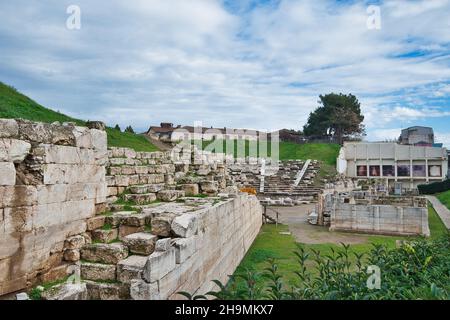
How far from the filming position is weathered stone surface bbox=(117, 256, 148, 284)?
4.77 metres

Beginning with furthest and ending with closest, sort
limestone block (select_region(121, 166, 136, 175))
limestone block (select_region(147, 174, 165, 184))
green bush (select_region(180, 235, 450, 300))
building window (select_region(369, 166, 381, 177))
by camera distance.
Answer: building window (select_region(369, 166, 381, 177))
limestone block (select_region(147, 174, 165, 184))
limestone block (select_region(121, 166, 136, 175))
green bush (select_region(180, 235, 450, 300))

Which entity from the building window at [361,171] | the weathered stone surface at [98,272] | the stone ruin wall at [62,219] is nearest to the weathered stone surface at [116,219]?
the stone ruin wall at [62,219]

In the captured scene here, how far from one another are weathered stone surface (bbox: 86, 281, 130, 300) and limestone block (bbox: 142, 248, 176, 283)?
382mm

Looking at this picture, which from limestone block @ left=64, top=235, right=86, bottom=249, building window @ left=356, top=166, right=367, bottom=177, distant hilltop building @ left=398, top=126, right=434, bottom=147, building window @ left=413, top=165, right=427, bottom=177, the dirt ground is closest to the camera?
limestone block @ left=64, top=235, right=86, bottom=249

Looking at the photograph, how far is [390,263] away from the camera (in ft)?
17.1

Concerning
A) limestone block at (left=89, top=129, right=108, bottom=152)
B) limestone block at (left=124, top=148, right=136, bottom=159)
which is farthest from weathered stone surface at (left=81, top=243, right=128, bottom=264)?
limestone block at (left=124, top=148, right=136, bottom=159)

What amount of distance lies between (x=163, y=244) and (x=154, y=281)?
0.59 metres

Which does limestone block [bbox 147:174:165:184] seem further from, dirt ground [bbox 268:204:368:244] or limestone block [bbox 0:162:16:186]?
dirt ground [bbox 268:204:368:244]

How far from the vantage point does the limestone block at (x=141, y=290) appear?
451 centimetres

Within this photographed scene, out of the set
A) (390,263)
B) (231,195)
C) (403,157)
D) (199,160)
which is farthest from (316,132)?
(390,263)

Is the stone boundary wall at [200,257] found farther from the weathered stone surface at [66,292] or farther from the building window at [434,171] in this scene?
the building window at [434,171]

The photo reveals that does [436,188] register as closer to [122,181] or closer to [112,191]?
[122,181]

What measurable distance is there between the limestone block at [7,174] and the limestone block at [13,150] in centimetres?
7
